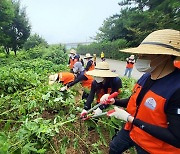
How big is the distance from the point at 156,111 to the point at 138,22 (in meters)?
25.6

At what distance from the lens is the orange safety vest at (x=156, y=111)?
1.57 meters

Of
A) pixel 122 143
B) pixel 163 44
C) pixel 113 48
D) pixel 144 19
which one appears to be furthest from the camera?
pixel 113 48

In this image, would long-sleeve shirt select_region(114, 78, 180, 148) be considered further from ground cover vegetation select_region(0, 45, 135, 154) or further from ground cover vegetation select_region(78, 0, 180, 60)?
ground cover vegetation select_region(78, 0, 180, 60)

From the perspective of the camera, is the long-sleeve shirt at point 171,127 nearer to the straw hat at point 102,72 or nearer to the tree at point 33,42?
the straw hat at point 102,72

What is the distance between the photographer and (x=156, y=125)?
5.37 feet

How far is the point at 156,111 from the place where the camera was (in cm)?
161

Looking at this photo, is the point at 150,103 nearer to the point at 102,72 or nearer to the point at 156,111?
the point at 156,111

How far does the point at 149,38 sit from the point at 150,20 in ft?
75.6

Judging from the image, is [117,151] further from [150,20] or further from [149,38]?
[150,20]

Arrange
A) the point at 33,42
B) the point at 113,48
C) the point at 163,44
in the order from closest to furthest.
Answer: the point at 163,44
the point at 113,48
the point at 33,42

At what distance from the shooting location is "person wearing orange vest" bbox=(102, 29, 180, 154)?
153 cm

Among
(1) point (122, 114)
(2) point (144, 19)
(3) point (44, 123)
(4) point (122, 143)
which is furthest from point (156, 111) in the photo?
(2) point (144, 19)

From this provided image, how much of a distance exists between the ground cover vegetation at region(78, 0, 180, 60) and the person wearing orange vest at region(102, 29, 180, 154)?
19767 mm

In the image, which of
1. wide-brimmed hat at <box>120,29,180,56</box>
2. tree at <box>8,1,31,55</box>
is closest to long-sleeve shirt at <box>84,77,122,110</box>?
wide-brimmed hat at <box>120,29,180,56</box>
